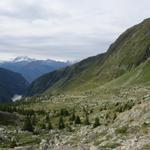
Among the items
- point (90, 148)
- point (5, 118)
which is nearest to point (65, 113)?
point (5, 118)

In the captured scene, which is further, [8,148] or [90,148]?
[8,148]

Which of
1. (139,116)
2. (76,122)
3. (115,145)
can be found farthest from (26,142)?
(76,122)

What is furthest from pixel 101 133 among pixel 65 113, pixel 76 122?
pixel 65 113

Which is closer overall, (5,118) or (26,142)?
(26,142)

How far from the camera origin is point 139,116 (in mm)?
Answer: 55312

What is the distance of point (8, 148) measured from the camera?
5753cm

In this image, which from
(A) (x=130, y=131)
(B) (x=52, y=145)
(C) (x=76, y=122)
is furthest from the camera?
(C) (x=76, y=122)

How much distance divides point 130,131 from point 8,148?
54.2ft

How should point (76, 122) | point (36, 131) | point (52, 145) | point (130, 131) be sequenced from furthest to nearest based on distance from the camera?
point (76, 122)
point (36, 131)
point (52, 145)
point (130, 131)

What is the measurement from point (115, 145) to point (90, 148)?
8.42 ft

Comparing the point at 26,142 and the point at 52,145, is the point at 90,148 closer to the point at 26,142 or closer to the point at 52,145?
the point at 52,145

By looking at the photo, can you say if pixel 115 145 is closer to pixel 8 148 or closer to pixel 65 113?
pixel 8 148

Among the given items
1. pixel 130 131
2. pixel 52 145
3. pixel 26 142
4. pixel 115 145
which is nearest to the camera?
pixel 115 145

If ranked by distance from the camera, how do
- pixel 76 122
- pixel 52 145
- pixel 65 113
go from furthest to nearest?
1. pixel 65 113
2. pixel 76 122
3. pixel 52 145
